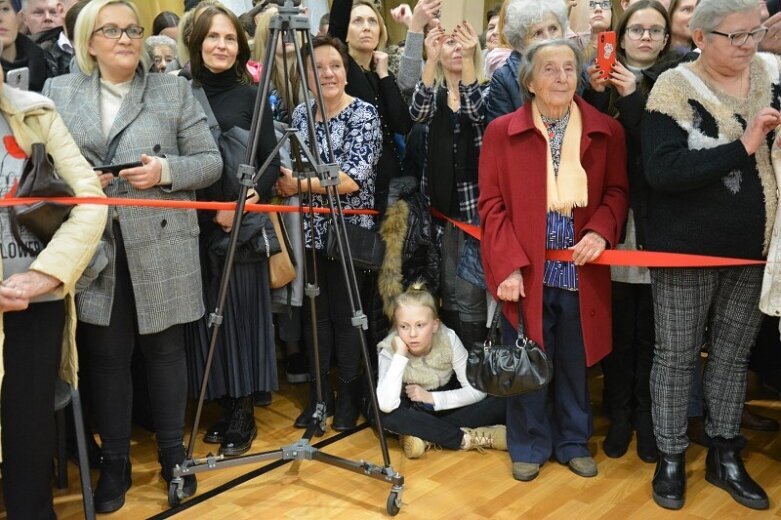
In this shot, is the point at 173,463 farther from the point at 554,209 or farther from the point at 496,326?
the point at 554,209

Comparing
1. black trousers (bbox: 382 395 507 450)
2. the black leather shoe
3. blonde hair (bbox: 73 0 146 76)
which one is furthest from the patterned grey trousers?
blonde hair (bbox: 73 0 146 76)

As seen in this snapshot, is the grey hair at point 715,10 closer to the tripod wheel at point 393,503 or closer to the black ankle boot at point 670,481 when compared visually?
the black ankle boot at point 670,481

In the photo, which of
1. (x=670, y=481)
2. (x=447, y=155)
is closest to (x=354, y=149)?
(x=447, y=155)

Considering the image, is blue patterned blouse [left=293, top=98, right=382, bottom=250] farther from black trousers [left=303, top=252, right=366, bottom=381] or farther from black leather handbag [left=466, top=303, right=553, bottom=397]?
black leather handbag [left=466, top=303, right=553, bottom=397]

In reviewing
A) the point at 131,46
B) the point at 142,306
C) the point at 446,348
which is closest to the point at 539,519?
the point at 446,348

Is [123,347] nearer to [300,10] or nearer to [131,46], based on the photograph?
[131,46]

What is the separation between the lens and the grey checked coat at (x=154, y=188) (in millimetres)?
2994

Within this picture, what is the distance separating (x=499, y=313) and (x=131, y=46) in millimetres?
1669

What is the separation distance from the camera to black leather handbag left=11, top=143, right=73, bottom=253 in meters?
2.52

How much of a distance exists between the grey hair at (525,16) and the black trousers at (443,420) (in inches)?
60.4

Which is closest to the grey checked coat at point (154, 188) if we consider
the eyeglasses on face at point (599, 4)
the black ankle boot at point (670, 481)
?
the black ankle boot at point (670, 481)

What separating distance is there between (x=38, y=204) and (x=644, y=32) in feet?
7.78

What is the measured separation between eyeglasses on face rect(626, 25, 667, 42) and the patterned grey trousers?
99 centimetres

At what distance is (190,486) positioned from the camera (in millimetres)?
3264
